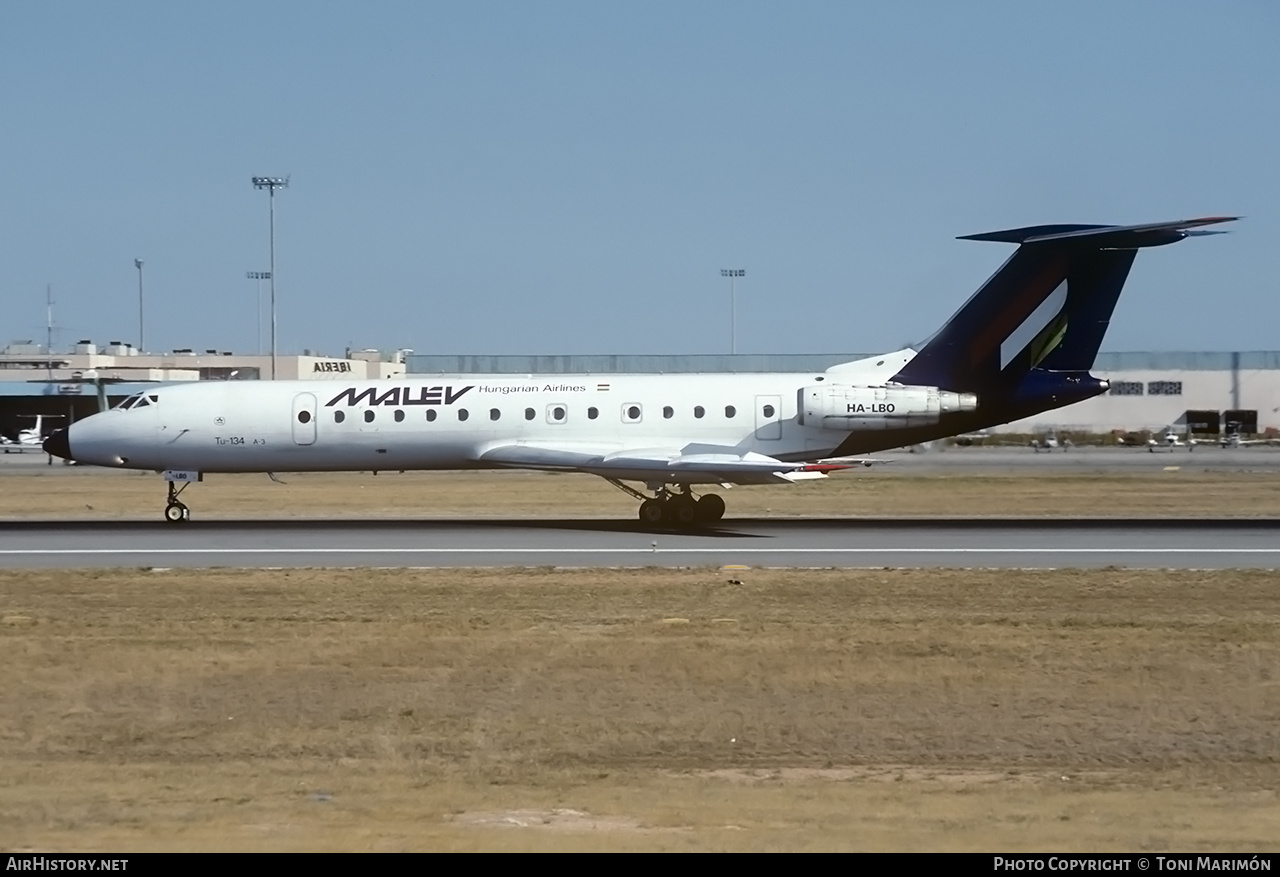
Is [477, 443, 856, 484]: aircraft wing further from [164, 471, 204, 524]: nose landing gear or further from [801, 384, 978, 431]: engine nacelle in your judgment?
[164, 471, 204, 524]: nose landing gear

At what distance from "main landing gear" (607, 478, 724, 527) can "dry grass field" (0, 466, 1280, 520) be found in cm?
314

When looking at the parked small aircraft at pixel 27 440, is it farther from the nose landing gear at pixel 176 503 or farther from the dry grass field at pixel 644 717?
the dry grass field at pixel 644 717

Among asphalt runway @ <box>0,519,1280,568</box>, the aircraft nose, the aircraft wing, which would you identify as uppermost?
the aircraft nose

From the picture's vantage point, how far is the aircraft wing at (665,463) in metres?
26.2

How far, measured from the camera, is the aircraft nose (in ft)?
97.1

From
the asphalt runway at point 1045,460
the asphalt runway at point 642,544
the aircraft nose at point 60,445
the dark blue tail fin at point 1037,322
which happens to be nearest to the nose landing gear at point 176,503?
the asphalt runway at point 642,544

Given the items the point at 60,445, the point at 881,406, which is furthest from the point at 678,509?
the point at 60,445

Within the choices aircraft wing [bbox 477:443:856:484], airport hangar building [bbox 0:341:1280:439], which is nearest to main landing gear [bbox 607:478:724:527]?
aircraft wing [bbox 477:443:856:484]

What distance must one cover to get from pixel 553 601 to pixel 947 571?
6.17 metres

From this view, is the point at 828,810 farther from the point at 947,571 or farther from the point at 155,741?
the point at 947,571

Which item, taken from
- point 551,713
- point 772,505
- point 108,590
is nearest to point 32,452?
point 772,505

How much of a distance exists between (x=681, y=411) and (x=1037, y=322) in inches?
287

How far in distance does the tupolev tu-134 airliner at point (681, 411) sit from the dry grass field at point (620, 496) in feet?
10.2
